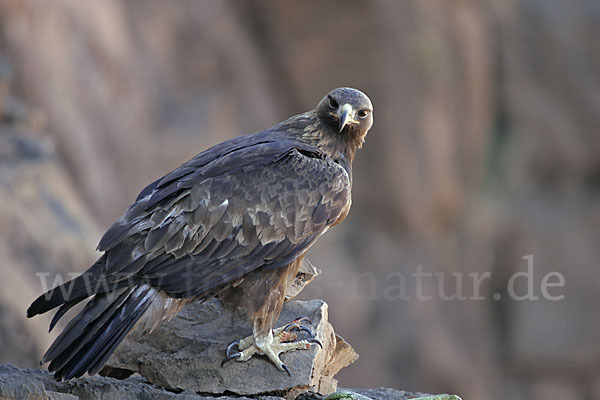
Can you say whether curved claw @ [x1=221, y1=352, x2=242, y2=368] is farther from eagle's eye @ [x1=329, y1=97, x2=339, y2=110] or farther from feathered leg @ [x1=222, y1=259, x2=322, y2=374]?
eagle's eye @ [x1=329, y1=97, x2=339, y2=110]

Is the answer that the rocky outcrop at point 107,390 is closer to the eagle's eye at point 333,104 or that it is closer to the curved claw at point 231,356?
the curved claw at point 231,356

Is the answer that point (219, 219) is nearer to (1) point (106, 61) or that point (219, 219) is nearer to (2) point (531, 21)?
(1) point (106, 61)

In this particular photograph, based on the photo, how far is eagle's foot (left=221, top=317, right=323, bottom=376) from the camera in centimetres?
466

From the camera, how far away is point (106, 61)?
37.2 feet

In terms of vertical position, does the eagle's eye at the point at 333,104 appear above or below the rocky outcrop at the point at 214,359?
above

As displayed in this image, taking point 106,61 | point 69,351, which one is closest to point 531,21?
point 106,61

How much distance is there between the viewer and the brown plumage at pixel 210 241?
14.0 feet

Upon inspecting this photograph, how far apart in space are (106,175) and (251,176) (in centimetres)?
677

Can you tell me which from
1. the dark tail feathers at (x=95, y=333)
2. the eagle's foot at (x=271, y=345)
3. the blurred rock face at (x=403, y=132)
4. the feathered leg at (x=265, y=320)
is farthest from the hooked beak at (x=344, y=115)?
the blurred rock face at (x=403, y=132)

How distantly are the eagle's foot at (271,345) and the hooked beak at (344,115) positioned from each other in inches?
52.6

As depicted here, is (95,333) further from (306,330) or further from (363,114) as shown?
(363,114)

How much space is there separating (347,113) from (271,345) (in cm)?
155

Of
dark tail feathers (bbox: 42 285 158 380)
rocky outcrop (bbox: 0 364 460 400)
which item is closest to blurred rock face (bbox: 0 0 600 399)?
rocky outcrop (bbox: 0 364 460 400)

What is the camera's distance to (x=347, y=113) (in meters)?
5.07
